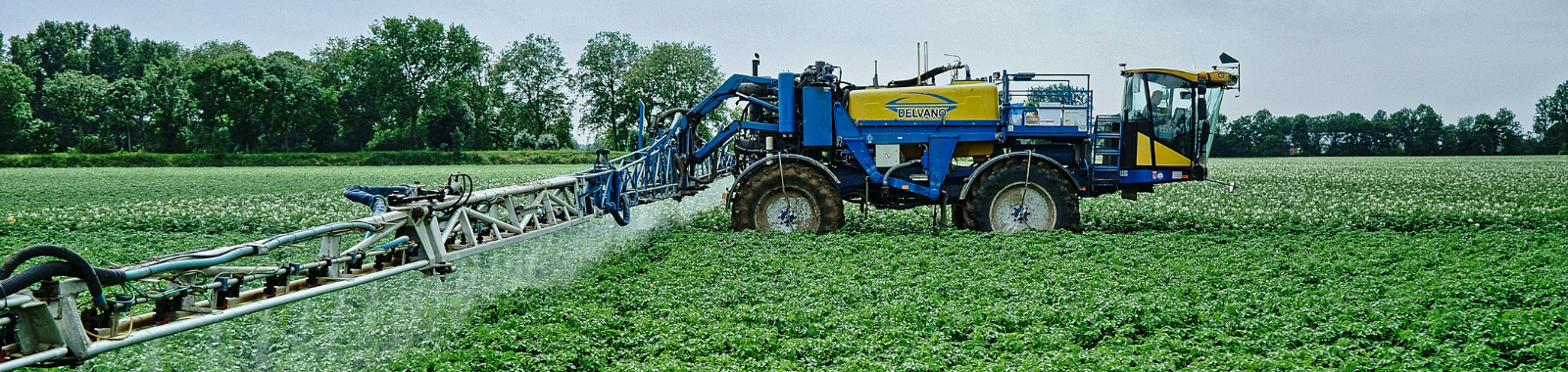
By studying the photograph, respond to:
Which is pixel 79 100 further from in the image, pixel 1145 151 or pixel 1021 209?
pixel 1145 151

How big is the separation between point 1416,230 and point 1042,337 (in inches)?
423

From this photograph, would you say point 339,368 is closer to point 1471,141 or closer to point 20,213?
point 20,213

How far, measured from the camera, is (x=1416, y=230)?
14.1 m

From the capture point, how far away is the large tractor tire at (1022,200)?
1320 centimetres

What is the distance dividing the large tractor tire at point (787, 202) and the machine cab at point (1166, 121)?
446cm

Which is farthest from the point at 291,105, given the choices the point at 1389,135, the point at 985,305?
the point at 1389,135

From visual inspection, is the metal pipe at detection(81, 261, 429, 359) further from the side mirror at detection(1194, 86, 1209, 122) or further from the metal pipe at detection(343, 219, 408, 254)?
the side mirror at detection(1194, 86, 1209, 122)

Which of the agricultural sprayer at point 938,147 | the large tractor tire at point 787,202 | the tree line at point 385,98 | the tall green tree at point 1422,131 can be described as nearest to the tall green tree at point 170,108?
the tree line at point 385,98

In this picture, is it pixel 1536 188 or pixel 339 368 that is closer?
pixel 339 368

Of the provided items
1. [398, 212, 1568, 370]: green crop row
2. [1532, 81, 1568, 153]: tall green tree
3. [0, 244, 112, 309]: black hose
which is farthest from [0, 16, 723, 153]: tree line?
[1532, 81, 1568, 153]: tall green tree

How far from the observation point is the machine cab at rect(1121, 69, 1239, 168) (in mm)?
13602

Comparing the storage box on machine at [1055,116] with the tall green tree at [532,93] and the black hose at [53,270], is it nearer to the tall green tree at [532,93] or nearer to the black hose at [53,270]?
the black hose at [53,270]

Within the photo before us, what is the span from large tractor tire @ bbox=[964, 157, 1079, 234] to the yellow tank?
35.1 inches

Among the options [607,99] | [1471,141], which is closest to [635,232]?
[607,99]
